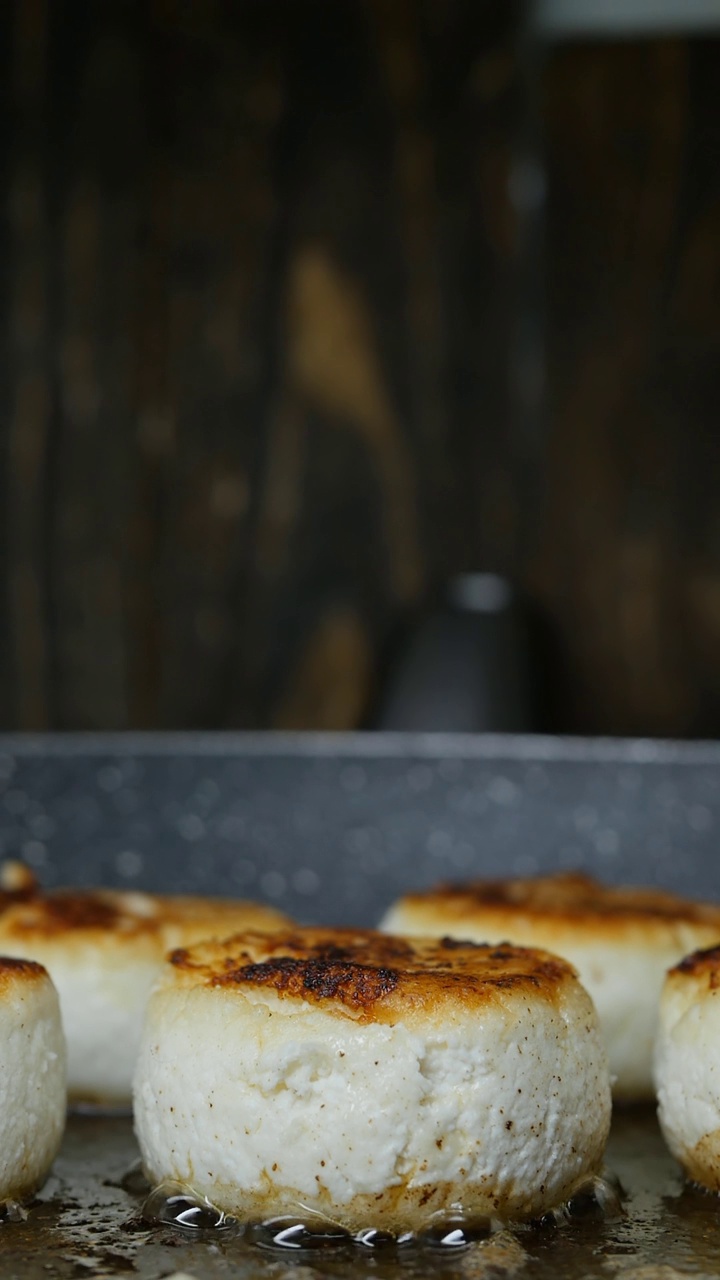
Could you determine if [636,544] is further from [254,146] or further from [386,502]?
[254,146]

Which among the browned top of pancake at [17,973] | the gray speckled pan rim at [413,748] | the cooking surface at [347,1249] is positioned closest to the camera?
the cooking surface at [347,1249]

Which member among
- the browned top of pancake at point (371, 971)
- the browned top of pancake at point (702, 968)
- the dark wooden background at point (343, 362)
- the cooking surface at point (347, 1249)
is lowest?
the cooking surface at point (347, 1249)

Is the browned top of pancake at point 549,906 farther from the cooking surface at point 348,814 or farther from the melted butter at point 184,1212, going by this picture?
the melted butter at point 184,1212

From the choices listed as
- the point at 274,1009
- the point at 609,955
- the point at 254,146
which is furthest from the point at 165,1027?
the point at 254,146

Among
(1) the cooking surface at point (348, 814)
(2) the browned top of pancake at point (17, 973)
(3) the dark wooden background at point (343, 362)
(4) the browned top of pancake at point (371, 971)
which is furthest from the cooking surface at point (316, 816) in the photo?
(3) the dark wooden background at point (343, 362)

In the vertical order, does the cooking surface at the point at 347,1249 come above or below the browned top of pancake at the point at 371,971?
below

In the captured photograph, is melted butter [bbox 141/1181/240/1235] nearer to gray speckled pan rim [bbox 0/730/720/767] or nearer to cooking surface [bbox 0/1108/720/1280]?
cooking surface [bbox 0/1108/720/1280]

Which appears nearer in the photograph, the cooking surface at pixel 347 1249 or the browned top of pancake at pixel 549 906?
the cooking surface at pixel 347 1249
